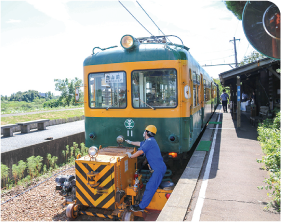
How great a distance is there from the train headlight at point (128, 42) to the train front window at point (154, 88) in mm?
623

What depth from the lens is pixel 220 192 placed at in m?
4.11

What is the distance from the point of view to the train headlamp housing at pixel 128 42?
212 inches

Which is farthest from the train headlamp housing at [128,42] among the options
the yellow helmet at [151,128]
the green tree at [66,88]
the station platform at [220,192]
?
the green tree at [66,88]

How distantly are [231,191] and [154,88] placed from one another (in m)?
2.61

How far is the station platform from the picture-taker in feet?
11.0

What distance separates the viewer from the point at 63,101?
6888cm

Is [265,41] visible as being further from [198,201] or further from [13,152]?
[13,152]

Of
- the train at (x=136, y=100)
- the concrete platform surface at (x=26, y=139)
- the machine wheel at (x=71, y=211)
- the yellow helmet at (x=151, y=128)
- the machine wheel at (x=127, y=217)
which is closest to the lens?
the machine wheel at (x=127, y=217)

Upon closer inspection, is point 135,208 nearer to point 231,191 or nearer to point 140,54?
point 231,191

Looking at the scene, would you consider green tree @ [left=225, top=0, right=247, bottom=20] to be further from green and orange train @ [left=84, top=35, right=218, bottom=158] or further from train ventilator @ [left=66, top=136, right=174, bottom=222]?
train ventilator @ [left=66, top=136, right=174, bottom=222]

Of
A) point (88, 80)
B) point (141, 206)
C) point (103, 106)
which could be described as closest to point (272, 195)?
point (141, 206)

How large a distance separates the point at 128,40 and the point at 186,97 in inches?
74.5

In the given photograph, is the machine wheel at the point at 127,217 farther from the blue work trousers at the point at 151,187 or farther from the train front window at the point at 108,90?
the train front window at the point at 108,90

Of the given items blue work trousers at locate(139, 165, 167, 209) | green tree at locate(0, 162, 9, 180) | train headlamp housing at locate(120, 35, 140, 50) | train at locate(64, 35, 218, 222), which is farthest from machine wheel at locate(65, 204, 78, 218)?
train headlamp housing at locate(120, 35, 140, 50)
